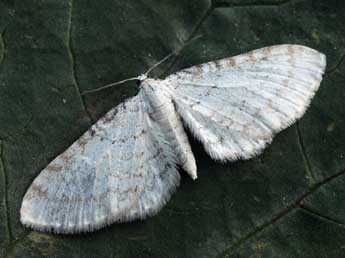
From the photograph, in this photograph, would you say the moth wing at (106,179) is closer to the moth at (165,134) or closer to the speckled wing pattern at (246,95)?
the moth at (165,134)

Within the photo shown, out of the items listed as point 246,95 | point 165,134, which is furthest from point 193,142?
point 246,95

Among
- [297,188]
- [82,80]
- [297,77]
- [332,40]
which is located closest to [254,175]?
[297,188]

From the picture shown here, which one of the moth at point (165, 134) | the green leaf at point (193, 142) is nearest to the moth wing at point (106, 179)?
the moth at point (165, 134)

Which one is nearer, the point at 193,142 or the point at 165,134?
the point at 165,134

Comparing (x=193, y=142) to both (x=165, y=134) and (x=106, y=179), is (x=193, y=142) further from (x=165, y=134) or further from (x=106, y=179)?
(x=106, y=179)

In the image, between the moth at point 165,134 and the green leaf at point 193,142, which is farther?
the green leaf at point 193,142

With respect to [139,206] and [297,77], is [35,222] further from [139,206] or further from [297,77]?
[297,77]
